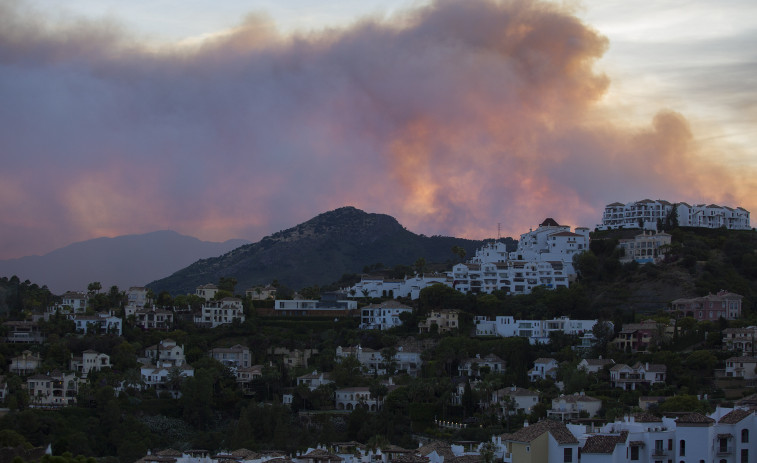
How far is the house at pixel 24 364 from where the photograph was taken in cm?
6559

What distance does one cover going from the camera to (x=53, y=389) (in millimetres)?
62844

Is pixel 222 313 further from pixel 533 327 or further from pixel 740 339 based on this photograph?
pixel 740 339

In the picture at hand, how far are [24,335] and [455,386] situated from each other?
93.9ft

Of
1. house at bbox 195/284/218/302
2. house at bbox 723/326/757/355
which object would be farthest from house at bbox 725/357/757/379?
house at bbox 195/284/218/302

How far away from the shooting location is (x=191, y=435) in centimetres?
5788

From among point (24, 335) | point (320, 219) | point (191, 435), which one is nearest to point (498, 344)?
point (191, 435)

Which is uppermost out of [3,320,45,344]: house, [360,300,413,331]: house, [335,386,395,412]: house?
[360,300,413,331]: house

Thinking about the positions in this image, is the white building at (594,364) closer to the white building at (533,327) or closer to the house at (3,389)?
the white building at (533,327)

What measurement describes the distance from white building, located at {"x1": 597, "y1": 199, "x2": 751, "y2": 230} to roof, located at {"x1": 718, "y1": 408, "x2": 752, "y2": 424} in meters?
53.4

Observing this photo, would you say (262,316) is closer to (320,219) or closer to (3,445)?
(3,445)

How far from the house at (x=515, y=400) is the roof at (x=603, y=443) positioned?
18543 mm

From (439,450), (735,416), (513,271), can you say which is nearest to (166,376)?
(439,450)

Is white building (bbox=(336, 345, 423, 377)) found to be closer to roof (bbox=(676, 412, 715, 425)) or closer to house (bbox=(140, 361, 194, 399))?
house (bbox=(140, 361, 194, 399))

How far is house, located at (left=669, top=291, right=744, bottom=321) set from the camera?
68.7 metres
